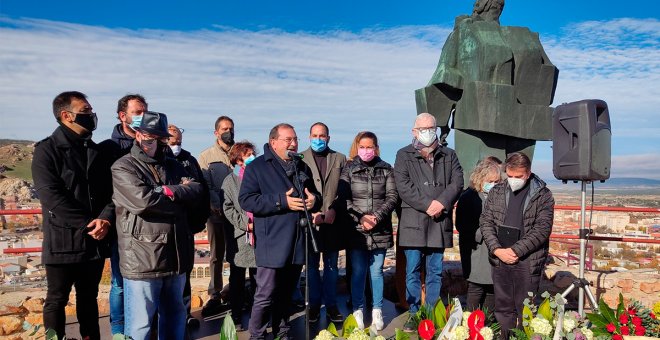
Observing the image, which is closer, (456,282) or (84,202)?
(84,202)

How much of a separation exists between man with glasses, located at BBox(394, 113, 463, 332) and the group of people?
11mm

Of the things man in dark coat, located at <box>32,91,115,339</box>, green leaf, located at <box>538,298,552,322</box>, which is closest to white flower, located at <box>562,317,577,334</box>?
green leaf, located at <box>538,298,552,322</box>

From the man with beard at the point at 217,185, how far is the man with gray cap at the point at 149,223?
4.52ft

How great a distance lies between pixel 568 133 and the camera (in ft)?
12.1

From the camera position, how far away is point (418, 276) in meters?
4.09

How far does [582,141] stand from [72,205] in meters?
3.33

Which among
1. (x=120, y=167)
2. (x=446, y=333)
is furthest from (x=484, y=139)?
(x=120, y=167)

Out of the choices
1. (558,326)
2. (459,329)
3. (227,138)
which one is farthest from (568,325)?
(227,138)

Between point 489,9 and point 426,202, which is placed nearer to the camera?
point 426,202

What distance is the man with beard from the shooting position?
14.5 feet

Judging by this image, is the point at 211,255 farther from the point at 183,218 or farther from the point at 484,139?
the point at 484,139

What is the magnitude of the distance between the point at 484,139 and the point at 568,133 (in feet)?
6.03

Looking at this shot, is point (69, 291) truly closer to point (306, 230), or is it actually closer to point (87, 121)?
point (87, 121)

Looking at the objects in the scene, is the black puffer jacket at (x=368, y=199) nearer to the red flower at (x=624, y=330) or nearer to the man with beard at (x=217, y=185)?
the man with beard at (x=217, y=185)
